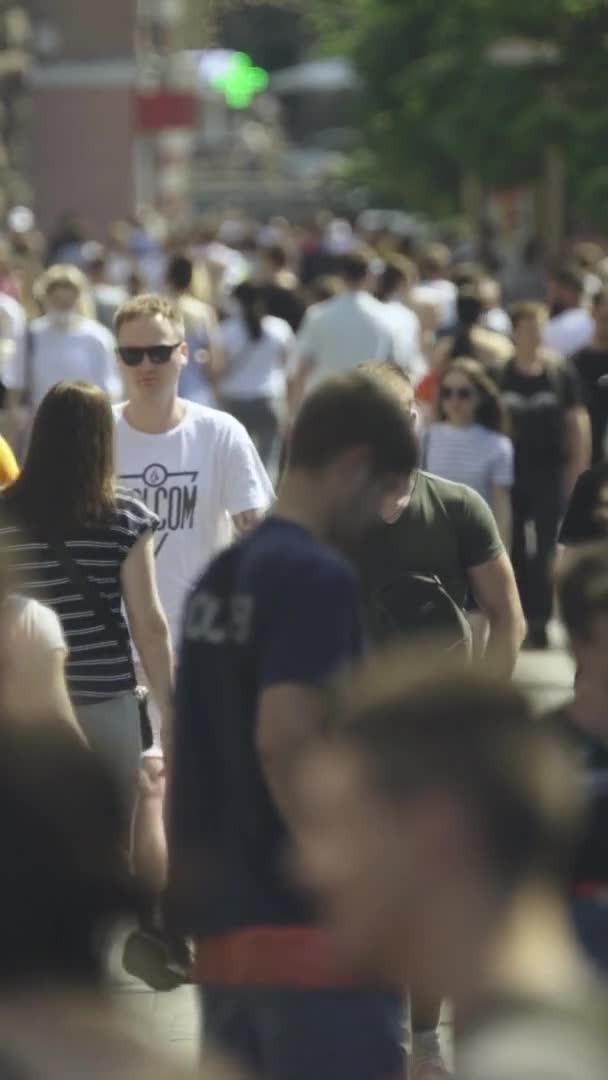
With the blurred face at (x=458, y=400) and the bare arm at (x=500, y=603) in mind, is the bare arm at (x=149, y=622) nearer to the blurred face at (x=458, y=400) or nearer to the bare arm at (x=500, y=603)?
the bare arm at (x=500, y=603)

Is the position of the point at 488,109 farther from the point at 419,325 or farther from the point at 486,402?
the point at 486,402

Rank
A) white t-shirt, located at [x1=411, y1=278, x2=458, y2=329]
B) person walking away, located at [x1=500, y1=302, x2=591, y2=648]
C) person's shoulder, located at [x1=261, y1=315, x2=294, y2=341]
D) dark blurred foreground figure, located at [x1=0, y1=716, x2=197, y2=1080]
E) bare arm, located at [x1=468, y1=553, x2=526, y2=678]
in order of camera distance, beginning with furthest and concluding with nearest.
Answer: white t-shirt, located at [x1=411, y1=278, x2=458, y2=329] → person's shoulder, located at [x1=261, y1=315, x2=294, y2=341] → person walking away, located at [x1=500, y1=302, x2=591, y2=648] → bare arm, located at [x1=468, y1=553, x2=526, y2=678] → dark blurred foreground figure, located at [x1=0, y1=716, x2=197, y2=1080]

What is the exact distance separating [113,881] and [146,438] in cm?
497

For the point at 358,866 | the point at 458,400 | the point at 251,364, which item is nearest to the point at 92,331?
the point at 458,400

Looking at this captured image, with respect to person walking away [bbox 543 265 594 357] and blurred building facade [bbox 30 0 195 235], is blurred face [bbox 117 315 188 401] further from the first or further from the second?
blurred building facade [bbox 30 0 195 235]

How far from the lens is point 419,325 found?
57.5 feet

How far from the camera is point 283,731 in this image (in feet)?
14.1

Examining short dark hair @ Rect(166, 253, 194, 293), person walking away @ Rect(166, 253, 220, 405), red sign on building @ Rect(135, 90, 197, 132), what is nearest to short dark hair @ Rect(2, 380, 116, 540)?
person walking away @ Rect(166, 253, 220, 405)

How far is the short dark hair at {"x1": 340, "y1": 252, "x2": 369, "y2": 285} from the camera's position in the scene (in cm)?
1419

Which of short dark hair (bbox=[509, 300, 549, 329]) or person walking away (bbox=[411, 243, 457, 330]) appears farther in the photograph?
person walking away (bbox=[411, 243, 457, 330])

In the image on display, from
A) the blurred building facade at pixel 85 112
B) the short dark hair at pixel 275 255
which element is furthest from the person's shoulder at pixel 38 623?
the blurred building facade at pixel 85 112

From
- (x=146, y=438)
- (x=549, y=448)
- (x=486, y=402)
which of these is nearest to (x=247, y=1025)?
(x=146, y=438)

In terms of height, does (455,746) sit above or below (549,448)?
above

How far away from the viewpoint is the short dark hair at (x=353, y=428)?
435cm
